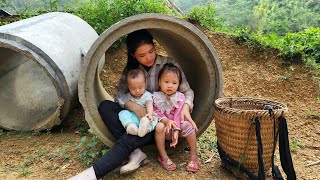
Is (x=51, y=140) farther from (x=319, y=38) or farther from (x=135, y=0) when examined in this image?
(x=319, y=38)

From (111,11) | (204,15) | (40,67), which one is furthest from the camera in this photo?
(204,15)

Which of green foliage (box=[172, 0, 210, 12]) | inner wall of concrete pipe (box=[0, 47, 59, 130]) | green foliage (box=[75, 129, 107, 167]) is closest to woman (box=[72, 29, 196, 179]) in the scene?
green foliage (box=[75, 129, 107, 167])

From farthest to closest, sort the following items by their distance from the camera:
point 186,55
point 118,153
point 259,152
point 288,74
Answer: point 288,74 < point 186,55 < point 118,153 < point 259,152

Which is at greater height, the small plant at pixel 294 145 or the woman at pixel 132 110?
the woman at pixel 132 110

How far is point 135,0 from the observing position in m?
6.68

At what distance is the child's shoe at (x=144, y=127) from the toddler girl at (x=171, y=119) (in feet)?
0.31

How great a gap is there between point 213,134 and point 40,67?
2.26 m

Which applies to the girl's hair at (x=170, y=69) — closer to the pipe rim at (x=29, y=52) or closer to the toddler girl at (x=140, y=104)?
the toddler girl at (x=140, y=104)

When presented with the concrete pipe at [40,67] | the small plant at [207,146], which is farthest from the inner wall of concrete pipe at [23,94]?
the small plant at [207,146]

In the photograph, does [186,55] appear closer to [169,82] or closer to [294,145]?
[169,82]

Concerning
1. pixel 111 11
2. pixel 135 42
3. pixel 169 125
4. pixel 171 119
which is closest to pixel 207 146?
pixel 171 119

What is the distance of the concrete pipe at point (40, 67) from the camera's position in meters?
4.03

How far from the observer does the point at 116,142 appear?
3461 mm

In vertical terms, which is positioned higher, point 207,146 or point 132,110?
point 132,110
